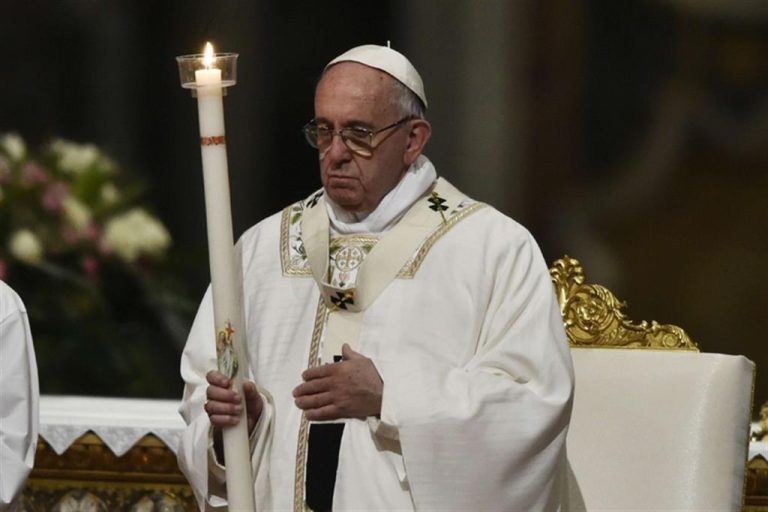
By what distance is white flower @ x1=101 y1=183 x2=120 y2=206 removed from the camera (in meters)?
6.70

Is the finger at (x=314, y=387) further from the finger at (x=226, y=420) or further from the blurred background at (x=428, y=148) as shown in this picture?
the blurred background at (x=428, y=148)

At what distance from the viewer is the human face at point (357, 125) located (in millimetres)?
4312

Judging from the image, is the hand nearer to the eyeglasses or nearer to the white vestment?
the white vestment

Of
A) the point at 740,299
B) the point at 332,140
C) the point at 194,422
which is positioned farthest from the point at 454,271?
the point at 740,299

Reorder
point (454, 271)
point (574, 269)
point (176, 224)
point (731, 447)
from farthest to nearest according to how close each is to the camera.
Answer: point (176, 224) → point (574, 269) → point (731, 447) → point (454, 271)

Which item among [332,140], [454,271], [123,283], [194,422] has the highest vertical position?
[332,140]

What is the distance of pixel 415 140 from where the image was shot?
14.7ft

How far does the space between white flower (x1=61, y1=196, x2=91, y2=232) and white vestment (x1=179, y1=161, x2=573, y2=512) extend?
2.14 meters

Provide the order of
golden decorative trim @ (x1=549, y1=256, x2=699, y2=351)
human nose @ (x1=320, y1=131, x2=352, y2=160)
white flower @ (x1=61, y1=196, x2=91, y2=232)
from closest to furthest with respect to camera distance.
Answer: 1. human nose @ (x1=320, y1=131, x2=352, y2=160)
2. golden decorative trim @ (x1=549, y1=256, x2=699, y2=351)
3. white flower @ (x1=61, y1=196, x2=91, y2=232)

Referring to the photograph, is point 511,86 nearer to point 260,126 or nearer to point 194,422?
point 260,126

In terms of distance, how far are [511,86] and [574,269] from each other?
4.68 feet

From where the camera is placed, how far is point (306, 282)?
4.55m

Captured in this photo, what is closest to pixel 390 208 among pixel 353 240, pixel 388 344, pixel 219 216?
pixel 353 240

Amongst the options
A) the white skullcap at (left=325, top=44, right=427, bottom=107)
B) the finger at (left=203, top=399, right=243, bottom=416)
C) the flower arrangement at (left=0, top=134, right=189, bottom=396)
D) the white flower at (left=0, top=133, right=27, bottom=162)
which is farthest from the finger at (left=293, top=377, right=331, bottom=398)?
the white flower at (left=0, top=133, right=27, bottom=162)
